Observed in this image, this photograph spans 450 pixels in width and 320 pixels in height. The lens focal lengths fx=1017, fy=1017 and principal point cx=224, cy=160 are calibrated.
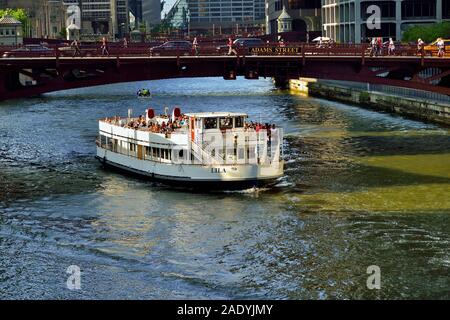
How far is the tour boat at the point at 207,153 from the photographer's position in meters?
57.2

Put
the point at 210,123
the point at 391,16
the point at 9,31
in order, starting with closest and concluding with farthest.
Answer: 1. the point at 210,123
2. the point at 391,16
3. the point at 9,31

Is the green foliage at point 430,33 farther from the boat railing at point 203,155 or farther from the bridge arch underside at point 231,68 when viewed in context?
the boat railing at point 203,155

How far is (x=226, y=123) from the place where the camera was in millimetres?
61156

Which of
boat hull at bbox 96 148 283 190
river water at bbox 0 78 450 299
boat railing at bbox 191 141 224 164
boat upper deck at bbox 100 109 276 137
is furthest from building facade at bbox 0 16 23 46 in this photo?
boat railing at bbox 191 141 224 164

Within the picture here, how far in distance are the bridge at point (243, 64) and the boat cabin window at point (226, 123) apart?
64.7ft

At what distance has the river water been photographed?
38406mm

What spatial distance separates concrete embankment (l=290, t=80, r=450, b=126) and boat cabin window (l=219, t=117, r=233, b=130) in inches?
1197

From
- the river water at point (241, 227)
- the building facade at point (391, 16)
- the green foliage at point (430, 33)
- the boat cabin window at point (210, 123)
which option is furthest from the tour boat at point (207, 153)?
the building facade at point (391, 16)

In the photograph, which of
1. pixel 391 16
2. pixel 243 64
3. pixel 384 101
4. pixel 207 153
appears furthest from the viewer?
pixel 391 16

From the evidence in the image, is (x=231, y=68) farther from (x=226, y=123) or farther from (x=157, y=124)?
(x=226, y=123)

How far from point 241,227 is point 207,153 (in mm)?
12127

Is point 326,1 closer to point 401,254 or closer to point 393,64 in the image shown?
point 393,64

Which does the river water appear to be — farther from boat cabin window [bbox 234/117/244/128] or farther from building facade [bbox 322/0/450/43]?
building facade [bbox 322/0/450/43]

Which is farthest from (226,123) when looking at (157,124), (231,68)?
(231,68)
